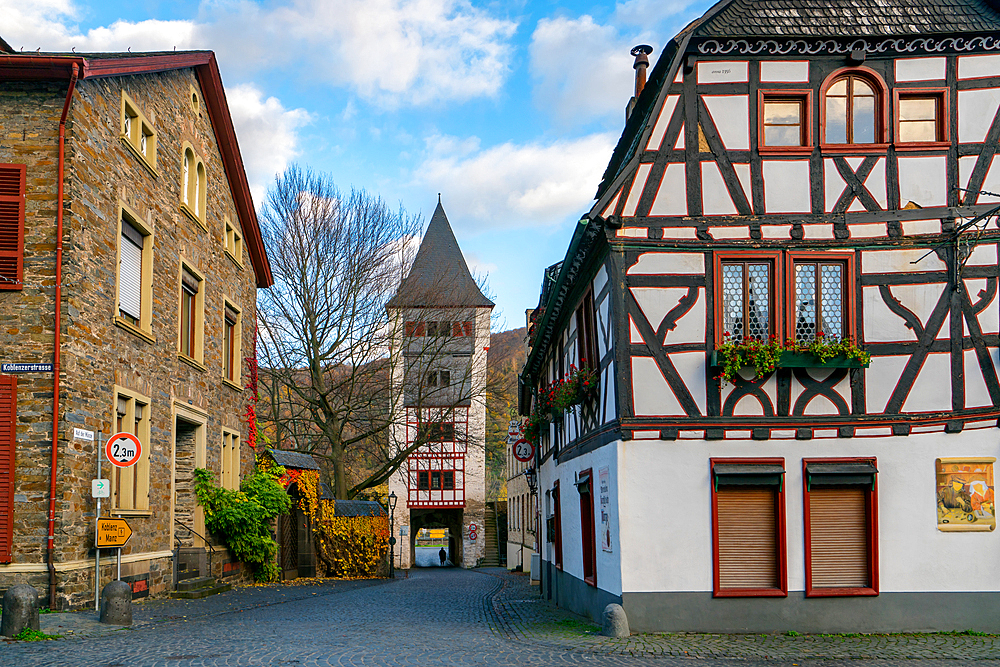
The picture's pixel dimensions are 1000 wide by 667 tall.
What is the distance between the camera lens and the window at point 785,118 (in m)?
12.7

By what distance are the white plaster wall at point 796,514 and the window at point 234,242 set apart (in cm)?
1472

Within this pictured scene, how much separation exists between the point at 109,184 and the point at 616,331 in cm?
849

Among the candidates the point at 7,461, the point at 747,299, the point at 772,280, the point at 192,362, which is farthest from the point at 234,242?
the point at 772,280

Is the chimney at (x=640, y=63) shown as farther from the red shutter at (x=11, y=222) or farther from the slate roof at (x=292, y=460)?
the slate roof at (x=292, y=460)

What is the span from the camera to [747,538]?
12.3 metres

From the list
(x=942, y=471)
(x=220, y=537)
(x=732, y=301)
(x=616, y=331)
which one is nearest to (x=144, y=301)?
(x=220, y=537)

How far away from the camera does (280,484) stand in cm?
2569

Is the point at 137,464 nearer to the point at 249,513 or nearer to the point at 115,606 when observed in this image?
the point at 115,606

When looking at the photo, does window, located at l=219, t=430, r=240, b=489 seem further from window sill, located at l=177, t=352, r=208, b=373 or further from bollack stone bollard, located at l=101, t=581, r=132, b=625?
bollack stone bollard, located at l=101, t=581, r=132, b=625

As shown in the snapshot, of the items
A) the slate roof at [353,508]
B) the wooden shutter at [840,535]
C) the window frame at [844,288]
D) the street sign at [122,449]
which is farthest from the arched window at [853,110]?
the slate roof at [353,508]

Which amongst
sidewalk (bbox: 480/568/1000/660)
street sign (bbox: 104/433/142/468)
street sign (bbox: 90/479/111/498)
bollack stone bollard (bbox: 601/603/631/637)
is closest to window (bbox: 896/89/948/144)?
sidewalk (bbox: 480/568/1000/660)

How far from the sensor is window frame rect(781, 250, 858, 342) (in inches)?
490

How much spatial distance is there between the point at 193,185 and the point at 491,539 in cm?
3943

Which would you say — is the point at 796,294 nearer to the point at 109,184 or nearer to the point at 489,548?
the point at 109,184
